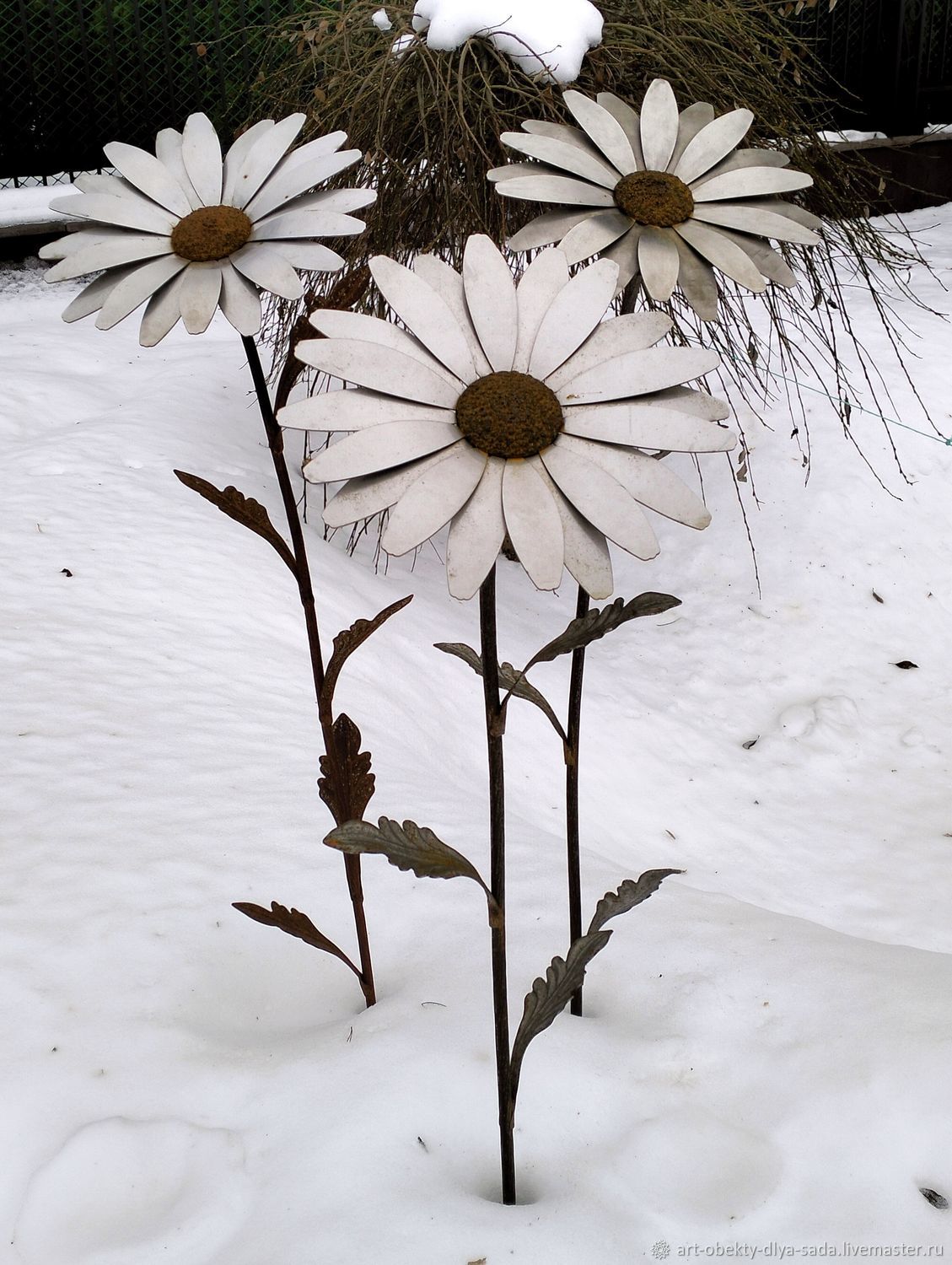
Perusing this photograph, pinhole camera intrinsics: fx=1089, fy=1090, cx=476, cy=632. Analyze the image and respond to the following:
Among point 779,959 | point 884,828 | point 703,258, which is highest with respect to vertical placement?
point 703,258

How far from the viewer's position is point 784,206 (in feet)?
2.46

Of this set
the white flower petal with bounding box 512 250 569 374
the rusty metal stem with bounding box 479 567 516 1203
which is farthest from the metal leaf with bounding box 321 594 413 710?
the white flower petal with bounding box 512 250 569 374

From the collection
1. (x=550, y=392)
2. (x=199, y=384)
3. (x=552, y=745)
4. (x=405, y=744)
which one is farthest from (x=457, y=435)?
(x=199, y=384)

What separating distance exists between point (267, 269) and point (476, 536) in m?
0.22

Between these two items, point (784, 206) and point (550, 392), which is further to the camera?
point (784, 206)

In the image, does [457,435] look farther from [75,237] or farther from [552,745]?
[552,745]

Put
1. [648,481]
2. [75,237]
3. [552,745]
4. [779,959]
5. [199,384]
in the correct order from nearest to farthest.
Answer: [648,481] → [75,237] → [779,959] → [552,745] → [199,384]

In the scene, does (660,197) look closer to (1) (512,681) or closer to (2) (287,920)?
(1) (512,681)

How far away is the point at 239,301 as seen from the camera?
0.62 meters

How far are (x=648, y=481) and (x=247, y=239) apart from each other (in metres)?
0.29

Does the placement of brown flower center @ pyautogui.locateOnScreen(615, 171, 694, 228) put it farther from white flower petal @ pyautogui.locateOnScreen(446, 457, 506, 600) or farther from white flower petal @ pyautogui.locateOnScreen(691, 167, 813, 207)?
white flower petal @ pyautogui.locateOnScreen(446, 457, 506, 600)

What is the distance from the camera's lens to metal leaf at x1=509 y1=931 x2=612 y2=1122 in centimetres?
70

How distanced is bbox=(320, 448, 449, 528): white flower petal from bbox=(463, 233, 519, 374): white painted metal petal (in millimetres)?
89

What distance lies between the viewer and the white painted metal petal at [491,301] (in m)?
0.62
